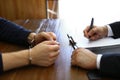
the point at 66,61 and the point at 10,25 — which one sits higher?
the point at 10,25

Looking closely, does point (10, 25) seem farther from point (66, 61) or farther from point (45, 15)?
point (45, 15)

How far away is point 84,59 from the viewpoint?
3.04 feet

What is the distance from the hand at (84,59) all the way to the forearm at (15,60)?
22cm

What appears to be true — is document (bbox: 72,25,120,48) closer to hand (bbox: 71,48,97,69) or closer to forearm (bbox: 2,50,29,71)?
hand (bbox: 71,48,97,69)

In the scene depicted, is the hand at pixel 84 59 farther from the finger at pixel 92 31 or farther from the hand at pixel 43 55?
the finger at pixel 92 31

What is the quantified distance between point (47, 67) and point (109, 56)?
0.92 feet

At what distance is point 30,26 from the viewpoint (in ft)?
4.83

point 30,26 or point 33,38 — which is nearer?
point 33,38

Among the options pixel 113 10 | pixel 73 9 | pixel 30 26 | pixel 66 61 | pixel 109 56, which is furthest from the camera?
pixel 73 9

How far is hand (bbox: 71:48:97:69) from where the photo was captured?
2.97ft

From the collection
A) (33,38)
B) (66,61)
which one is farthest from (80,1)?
(66,61)

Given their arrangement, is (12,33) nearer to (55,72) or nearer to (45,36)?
(45,36)

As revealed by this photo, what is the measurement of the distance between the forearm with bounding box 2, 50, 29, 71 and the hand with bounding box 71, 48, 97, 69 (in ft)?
0.72

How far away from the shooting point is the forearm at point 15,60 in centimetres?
92
